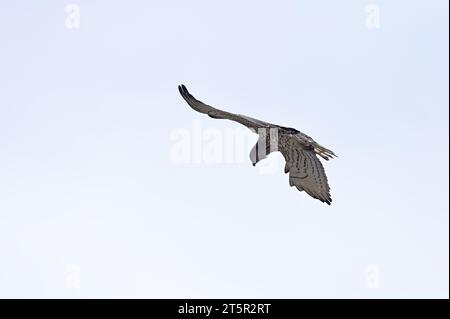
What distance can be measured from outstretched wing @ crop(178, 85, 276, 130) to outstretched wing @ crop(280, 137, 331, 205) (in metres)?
0.80

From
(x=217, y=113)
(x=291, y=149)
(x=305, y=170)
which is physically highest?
(x=217, y=113)

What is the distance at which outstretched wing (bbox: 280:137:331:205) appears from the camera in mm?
19406

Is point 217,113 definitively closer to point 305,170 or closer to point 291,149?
point 291,149

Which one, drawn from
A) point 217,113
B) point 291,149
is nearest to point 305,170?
point 291,149

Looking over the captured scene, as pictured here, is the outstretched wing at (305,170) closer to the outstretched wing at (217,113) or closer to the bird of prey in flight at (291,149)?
the bird of prey in flight at (291,149)

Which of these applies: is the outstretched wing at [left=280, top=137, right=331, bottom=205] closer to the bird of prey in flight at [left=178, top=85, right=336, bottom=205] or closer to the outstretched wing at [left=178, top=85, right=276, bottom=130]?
the bird of prey in flight at [left=178, top=85, right=336, bottom=205]

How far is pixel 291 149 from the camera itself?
19734 mm

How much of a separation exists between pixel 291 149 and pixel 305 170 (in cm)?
60

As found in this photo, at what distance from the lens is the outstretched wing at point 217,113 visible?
19.1 m

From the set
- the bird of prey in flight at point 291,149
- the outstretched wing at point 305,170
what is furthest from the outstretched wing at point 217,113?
the outstretched wing at point 305,170
